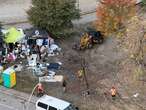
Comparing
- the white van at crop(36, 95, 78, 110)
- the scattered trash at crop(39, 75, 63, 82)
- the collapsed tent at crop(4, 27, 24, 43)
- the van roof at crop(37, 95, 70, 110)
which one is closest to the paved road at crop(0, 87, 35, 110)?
the white van at crop(36, 95, 78, 110)

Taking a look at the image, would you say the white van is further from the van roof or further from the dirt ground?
the dirt ground

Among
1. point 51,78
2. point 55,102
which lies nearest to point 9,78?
point 51,78

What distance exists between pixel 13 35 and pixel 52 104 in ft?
33.8

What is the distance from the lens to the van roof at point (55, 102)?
31961mm

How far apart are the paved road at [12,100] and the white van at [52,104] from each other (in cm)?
114

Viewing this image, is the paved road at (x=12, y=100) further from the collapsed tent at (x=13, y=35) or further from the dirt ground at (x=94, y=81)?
the collapsed tent at (x=13, y=35)

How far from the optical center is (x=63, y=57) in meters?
39.7

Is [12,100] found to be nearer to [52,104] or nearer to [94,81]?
[52,104]

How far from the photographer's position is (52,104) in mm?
32156

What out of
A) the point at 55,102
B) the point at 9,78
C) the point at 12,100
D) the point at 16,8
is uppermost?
the point at 16,8

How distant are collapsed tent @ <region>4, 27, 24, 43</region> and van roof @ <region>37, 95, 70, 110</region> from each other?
8.64 metres

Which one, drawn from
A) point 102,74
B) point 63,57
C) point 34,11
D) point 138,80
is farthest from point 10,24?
point 138,80

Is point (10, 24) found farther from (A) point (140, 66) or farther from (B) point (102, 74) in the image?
(A) point (140, 66)

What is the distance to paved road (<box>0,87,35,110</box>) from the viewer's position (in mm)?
33688
